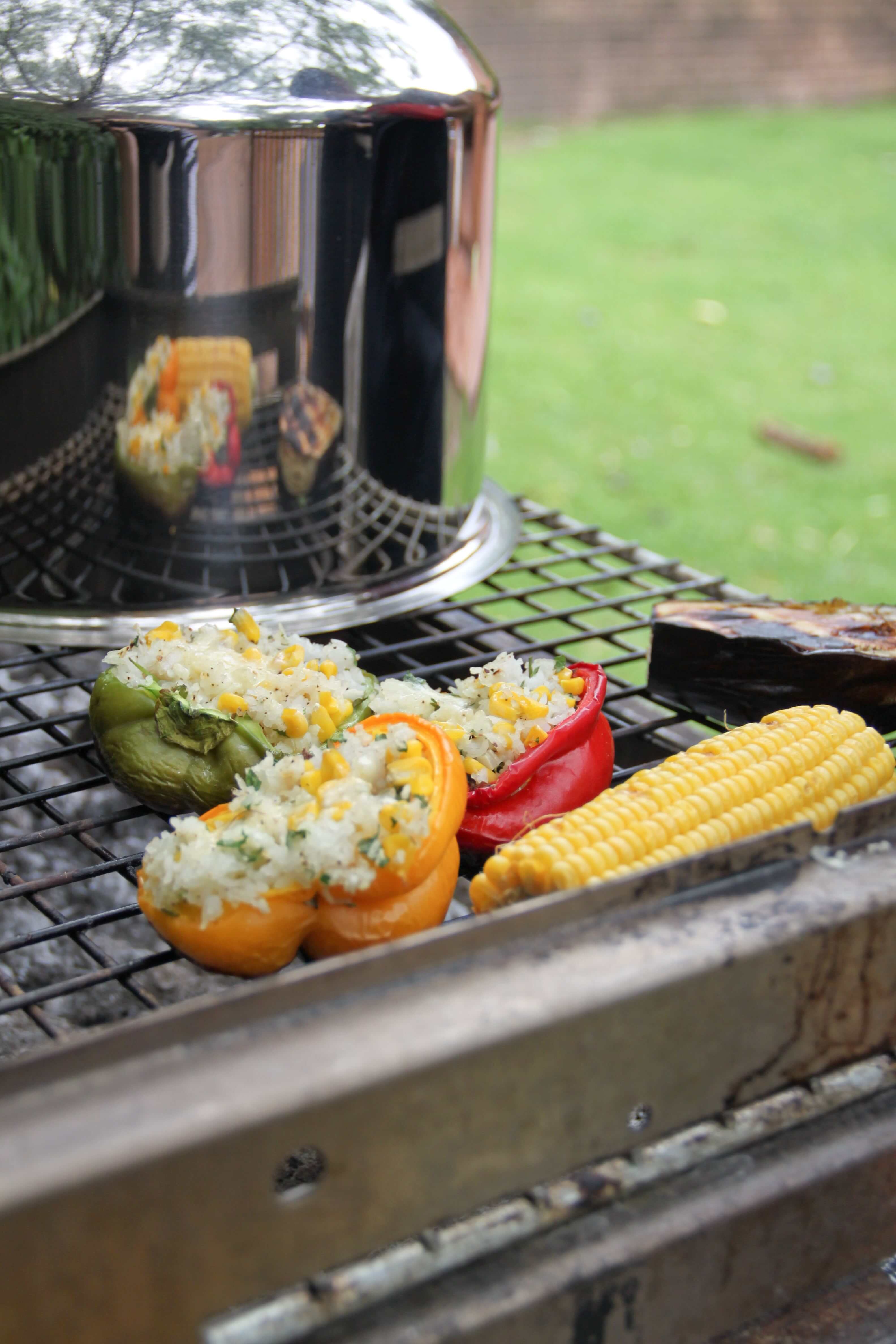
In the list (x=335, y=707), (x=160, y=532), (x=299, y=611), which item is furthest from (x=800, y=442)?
(x=335, y=707)

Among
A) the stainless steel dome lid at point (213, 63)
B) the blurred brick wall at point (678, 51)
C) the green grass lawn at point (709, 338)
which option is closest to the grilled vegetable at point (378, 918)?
the stainless steel dome lid at point (213, 63)

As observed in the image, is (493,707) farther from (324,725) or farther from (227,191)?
(227,191)

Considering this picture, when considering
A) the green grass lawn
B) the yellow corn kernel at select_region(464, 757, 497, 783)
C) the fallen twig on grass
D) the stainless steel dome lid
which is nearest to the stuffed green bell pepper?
the yellow corn kernel at select_region(464, 757, 497, 783)

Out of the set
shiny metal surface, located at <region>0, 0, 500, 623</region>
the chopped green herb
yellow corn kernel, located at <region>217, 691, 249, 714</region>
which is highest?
shiny metal surface, located at <region>0, 0, 500, 623</region>

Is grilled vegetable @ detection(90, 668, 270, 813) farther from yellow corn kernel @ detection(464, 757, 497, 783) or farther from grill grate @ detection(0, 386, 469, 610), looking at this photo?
grill grate @ detection(0, 386, 469, 610)

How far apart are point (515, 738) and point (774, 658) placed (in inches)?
14.9

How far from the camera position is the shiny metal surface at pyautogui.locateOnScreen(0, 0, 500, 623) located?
1.59m

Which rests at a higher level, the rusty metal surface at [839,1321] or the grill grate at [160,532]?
the grill grate at [160,532]

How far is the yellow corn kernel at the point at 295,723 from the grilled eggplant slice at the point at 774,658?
19.8 inches

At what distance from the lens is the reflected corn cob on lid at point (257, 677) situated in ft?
4.50

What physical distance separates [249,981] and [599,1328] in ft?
1.50

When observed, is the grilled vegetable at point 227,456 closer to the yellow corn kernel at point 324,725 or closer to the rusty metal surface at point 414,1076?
the yellow corn kernel at point 324,725

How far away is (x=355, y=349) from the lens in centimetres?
178

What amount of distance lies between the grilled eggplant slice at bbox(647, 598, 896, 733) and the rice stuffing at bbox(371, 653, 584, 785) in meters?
0.23
